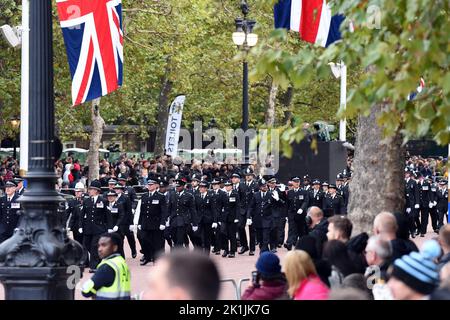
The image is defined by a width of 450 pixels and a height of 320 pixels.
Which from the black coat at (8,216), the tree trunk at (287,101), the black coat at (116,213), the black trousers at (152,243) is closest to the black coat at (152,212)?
the black trousers at (152,243)

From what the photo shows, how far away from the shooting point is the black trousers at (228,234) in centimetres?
2670

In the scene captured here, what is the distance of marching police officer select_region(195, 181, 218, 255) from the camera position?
86.5ft

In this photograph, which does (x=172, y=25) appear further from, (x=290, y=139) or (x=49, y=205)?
(x=290, y=139)

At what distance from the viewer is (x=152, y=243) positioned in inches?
976

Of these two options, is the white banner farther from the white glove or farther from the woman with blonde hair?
the woman with blonde hair

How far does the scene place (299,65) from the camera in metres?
10.9

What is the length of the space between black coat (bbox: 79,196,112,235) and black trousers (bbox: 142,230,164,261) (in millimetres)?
1172

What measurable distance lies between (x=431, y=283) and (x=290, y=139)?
10.6 ft

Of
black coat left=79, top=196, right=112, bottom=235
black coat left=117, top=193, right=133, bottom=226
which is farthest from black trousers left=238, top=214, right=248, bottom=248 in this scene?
black coat left=79, top=196, right=112, bottom=235

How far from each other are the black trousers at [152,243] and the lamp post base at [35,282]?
38.8 feet

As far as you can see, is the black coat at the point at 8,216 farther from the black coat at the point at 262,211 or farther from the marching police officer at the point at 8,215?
the black coat at the point at 262,211

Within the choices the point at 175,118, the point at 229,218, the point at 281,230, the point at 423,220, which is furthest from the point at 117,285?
the point at 175,118

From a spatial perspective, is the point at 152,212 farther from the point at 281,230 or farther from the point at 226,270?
the point at 281,230

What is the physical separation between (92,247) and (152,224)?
2.07m
